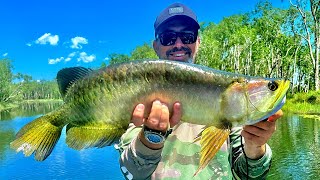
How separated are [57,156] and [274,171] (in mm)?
14418

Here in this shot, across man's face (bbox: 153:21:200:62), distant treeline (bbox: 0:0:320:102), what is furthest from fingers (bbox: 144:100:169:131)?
distant treeline (bbox: 0:0:320:102)

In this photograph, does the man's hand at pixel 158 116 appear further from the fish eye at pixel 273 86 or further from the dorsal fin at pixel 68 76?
the fish eye at pixel 273 86

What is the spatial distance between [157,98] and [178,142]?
39.8 inches

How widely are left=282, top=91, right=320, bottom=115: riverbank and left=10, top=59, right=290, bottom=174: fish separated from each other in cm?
A: 3374

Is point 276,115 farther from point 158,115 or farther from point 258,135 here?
point 158,115

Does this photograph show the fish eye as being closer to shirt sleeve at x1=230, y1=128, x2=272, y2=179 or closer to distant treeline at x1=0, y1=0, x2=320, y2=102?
shirt sleeve at x1=230, y1=128, x2=272, y2=179

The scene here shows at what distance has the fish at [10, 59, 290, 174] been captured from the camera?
289 centimetres

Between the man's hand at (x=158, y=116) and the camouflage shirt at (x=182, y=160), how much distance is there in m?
0.31

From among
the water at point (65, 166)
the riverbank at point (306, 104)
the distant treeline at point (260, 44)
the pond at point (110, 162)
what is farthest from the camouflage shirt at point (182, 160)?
the distant treeline at point (260, 44)

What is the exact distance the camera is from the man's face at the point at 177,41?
435 cm

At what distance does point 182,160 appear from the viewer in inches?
152

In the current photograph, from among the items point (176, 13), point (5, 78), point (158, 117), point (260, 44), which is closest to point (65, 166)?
point (176, 13)

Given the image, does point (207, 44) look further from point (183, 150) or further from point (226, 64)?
point (183, 150)

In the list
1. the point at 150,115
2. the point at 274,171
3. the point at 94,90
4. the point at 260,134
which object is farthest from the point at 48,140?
the point at 274,171
